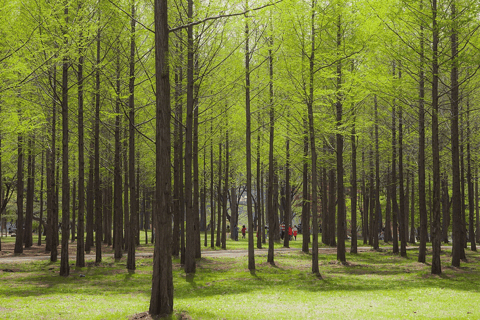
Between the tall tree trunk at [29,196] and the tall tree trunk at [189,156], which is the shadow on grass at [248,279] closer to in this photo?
the tall tree trunk at [189,156]

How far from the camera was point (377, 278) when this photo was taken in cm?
1325

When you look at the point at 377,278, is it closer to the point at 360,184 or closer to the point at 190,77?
the point at 190,77

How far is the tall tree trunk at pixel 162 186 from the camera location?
756 centimetres

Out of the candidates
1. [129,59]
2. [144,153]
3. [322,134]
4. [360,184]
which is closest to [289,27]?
[322,134]

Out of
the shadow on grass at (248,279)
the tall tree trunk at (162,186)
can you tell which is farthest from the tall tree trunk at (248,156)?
the tall tree trunk at (162,186)

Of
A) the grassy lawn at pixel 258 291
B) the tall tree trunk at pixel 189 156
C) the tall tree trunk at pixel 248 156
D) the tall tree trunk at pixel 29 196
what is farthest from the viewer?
the tall tree trunk at pixel 29 196

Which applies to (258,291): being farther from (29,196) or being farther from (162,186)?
(29,196)

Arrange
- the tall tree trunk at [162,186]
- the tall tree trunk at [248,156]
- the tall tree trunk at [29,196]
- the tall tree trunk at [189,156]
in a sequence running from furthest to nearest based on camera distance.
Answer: the tall tree trunk at [29,196]
the tall tree trunk at [248,156]
the tall tree trunk at [189,156]
the tall tree trunk at [162,186]

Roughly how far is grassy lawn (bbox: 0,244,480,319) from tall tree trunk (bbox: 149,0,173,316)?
626 mm

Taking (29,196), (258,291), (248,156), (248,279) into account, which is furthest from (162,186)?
(29,196)

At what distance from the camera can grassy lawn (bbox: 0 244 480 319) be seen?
827cm

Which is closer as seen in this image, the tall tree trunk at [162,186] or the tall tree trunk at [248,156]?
the tall tree trunk at [162,186]

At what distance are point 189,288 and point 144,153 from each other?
1158 cm

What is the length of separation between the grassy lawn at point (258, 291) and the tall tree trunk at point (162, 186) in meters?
0.63
